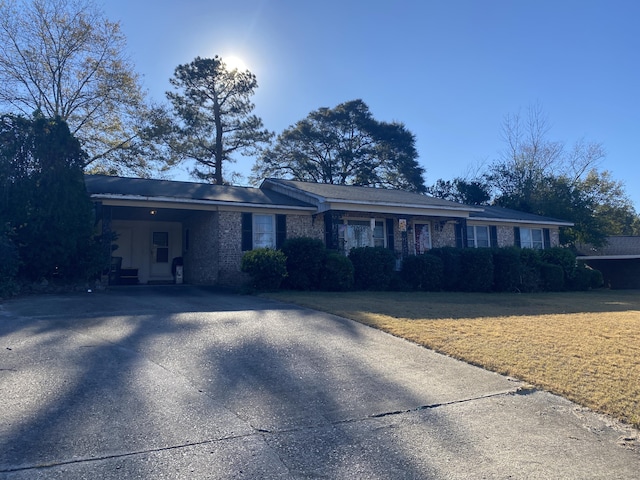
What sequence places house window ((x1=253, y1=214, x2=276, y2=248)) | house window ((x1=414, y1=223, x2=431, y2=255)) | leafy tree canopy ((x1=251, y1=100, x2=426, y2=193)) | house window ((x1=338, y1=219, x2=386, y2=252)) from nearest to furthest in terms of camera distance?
house window ((x1=253, y1=214, x2=276, y2=248)) < house window ((x1=338, y1=219, x2=386, y2=252)) < house window ((x1=414, y1=223, x2=431, y2=255)) < leafy tree canopy ((x1=251, y1=100, x2=426, y2=193))

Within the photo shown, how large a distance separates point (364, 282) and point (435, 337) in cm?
853

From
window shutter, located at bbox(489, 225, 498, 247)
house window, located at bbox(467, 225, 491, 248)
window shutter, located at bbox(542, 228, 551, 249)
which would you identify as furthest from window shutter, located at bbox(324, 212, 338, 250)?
window shutter, located at bbox(542, 228, 551, 249)

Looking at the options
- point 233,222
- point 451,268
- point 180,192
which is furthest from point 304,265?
point 451,268

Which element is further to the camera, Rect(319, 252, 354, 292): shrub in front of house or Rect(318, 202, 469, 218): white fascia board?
Rect(318, 202, 469, 218): white fascia board

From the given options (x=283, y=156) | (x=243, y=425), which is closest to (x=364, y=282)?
(x=243, y=425)

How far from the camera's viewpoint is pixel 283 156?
1446 inches

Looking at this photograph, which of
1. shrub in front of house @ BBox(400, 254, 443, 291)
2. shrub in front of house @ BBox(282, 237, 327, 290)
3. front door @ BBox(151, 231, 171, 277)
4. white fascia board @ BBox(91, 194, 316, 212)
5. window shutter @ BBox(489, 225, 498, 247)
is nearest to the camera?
shrub in front of house @ BBox(282, 237, 327, 290)

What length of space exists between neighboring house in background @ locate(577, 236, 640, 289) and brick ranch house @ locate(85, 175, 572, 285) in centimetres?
1022

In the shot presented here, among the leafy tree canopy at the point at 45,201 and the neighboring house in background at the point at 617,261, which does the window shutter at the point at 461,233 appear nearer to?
the neighboring house in background at the point at 617,261

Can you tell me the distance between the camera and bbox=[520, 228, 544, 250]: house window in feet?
80.1

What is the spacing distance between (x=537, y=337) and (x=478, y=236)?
1567cm

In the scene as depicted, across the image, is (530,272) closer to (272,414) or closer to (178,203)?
(178,203)

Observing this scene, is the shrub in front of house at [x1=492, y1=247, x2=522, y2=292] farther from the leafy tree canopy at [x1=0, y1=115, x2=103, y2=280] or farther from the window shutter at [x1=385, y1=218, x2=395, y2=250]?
the leafy tree canopy at [x1=0, y1=115, x2=103, y2=280]

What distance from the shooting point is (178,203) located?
16.0m
